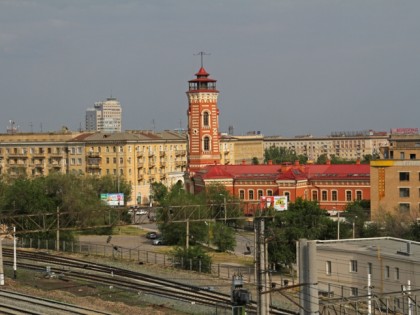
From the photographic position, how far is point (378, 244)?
153 feet

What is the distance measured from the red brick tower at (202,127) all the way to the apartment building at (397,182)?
2405cm

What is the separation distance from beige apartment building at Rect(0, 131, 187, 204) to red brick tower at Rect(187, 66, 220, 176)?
14.8 metres

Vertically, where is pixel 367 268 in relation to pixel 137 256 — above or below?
above

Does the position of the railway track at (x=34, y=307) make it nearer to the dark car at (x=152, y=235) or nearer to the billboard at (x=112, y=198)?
the dark car at (x=152, y=235)

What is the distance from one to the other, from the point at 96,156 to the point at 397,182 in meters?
47.1

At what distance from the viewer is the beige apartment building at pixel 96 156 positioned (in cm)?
10894

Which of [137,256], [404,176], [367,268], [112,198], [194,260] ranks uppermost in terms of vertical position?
[404,176]

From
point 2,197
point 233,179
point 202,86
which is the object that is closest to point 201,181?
point 233,179

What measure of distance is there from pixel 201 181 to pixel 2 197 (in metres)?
22.8

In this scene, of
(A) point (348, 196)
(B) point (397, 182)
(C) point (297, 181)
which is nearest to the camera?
(B) point (397, 182)

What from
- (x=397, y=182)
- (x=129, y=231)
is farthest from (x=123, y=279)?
(x=129, y=231)

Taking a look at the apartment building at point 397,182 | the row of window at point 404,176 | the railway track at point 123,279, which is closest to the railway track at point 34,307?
the railway track at point 123,279

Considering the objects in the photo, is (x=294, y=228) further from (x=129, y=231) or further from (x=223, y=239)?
(x=129, y=231)

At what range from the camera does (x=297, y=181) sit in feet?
282
